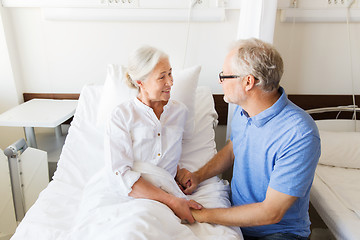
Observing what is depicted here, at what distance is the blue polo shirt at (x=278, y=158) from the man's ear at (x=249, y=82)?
0.41ft

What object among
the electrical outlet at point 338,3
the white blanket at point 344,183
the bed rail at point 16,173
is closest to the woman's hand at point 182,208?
the white blanket at point 344,183

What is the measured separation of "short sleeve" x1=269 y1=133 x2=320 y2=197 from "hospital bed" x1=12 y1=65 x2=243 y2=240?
12.6 inches

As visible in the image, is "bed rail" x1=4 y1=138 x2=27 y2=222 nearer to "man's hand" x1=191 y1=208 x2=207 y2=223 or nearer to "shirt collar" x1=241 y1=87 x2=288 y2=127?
"man's hand" x1=191 y1=208 x2=207 y2=223

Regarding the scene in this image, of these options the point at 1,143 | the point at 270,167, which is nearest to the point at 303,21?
the point at 270,167

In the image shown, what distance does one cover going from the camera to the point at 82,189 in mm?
1592

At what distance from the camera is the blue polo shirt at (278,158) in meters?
1.14

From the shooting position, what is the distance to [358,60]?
234 cm

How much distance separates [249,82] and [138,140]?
606 mm

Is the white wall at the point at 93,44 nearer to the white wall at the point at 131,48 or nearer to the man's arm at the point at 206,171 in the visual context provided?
the white wall at the point at 131,48

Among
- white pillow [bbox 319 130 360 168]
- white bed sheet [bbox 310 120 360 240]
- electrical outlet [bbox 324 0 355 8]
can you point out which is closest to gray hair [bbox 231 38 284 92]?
white bed sheet [bbox 310 120 360 240]

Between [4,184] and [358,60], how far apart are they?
2.76 meters

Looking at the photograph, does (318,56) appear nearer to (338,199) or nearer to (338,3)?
(338,3)

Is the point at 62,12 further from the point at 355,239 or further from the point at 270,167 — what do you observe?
the point at 355,239

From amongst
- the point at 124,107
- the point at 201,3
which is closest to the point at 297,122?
the point at 124,107
